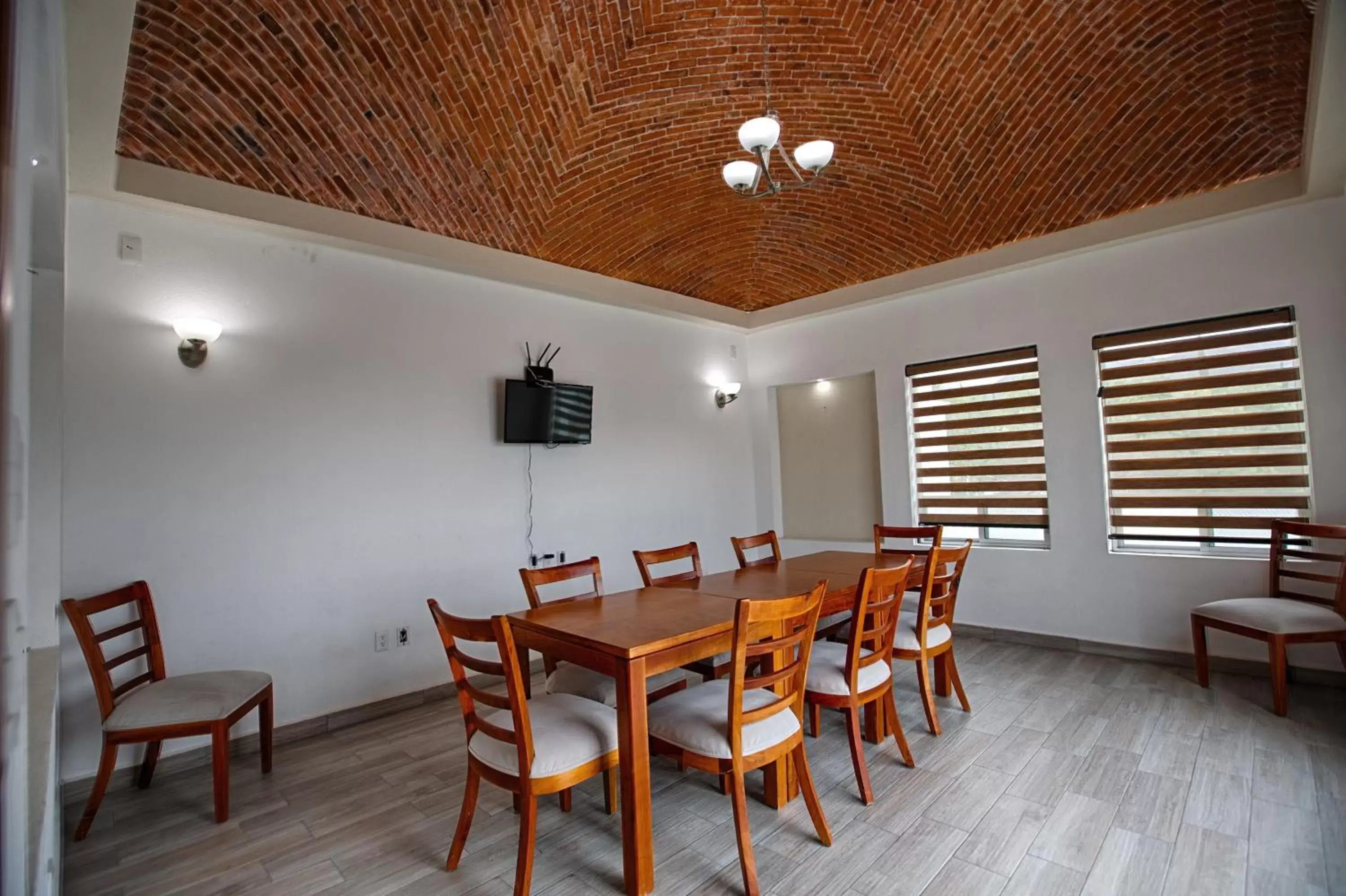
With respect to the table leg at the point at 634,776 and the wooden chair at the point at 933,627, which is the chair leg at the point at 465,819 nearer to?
the table leg at the point at 634,776

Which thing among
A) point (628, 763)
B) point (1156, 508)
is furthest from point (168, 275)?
point (1156, 508)

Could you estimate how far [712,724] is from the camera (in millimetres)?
2170

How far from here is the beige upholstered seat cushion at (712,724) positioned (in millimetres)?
2127

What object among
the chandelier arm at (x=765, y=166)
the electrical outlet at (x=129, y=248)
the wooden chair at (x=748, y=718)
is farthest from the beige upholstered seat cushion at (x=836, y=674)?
the electrical outlet at (x=129, y=248)

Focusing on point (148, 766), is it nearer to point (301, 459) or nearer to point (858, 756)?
point (301, 459)

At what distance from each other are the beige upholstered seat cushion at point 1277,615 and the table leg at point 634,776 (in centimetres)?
338

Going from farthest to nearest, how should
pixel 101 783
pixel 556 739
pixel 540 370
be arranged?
pixel 540 370, pixel 101 783, pixel 556 739

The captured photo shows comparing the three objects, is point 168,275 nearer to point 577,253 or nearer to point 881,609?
point 577,253

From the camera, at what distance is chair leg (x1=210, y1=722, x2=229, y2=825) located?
2592 mm

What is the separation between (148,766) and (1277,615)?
18.6 feet

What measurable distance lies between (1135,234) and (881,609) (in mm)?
3264

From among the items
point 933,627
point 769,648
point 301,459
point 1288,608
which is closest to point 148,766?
point 301,459

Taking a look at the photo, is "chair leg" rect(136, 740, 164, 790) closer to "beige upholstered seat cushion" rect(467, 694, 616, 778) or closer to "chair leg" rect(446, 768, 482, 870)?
"chair leg" rect(446, 768, 482, 870)

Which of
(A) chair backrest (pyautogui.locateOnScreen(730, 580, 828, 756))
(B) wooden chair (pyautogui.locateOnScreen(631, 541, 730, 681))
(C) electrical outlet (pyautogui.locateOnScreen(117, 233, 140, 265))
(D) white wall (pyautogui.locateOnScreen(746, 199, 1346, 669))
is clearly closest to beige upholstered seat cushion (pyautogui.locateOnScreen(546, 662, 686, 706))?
(B) wooden chair (pyautogui.locateOnScreen(631, 541, 730, 681))
